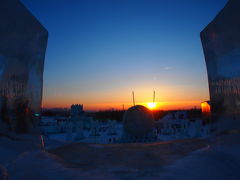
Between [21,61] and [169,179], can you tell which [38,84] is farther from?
[169,179]

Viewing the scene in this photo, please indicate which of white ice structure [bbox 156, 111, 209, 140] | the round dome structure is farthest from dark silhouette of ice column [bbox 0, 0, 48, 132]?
white ice structure [bbox 156, 111, 209, 140]

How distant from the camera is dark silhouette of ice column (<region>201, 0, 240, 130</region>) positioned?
277 cm

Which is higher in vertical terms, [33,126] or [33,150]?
[33,126]

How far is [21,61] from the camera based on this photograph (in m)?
3.05

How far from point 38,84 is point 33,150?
1.28 meters

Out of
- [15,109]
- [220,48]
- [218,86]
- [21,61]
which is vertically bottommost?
[15,109]

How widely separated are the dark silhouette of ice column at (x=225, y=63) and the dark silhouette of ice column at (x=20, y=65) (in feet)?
9.76

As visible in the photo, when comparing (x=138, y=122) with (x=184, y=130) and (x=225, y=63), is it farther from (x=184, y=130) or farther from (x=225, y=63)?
(x=225, y=63)


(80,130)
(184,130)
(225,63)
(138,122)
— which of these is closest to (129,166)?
(225,63)

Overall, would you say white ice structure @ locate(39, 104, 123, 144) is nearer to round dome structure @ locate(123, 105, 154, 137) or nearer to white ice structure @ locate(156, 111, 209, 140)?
round dome structure @ locate(123, 105, 154, 137)

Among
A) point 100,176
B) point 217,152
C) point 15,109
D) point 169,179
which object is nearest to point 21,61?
point 15,109

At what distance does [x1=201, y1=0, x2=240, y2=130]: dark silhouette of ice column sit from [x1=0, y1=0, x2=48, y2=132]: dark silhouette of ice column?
9.76 ft

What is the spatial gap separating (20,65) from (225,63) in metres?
3.11

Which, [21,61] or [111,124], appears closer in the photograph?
[21,61]
